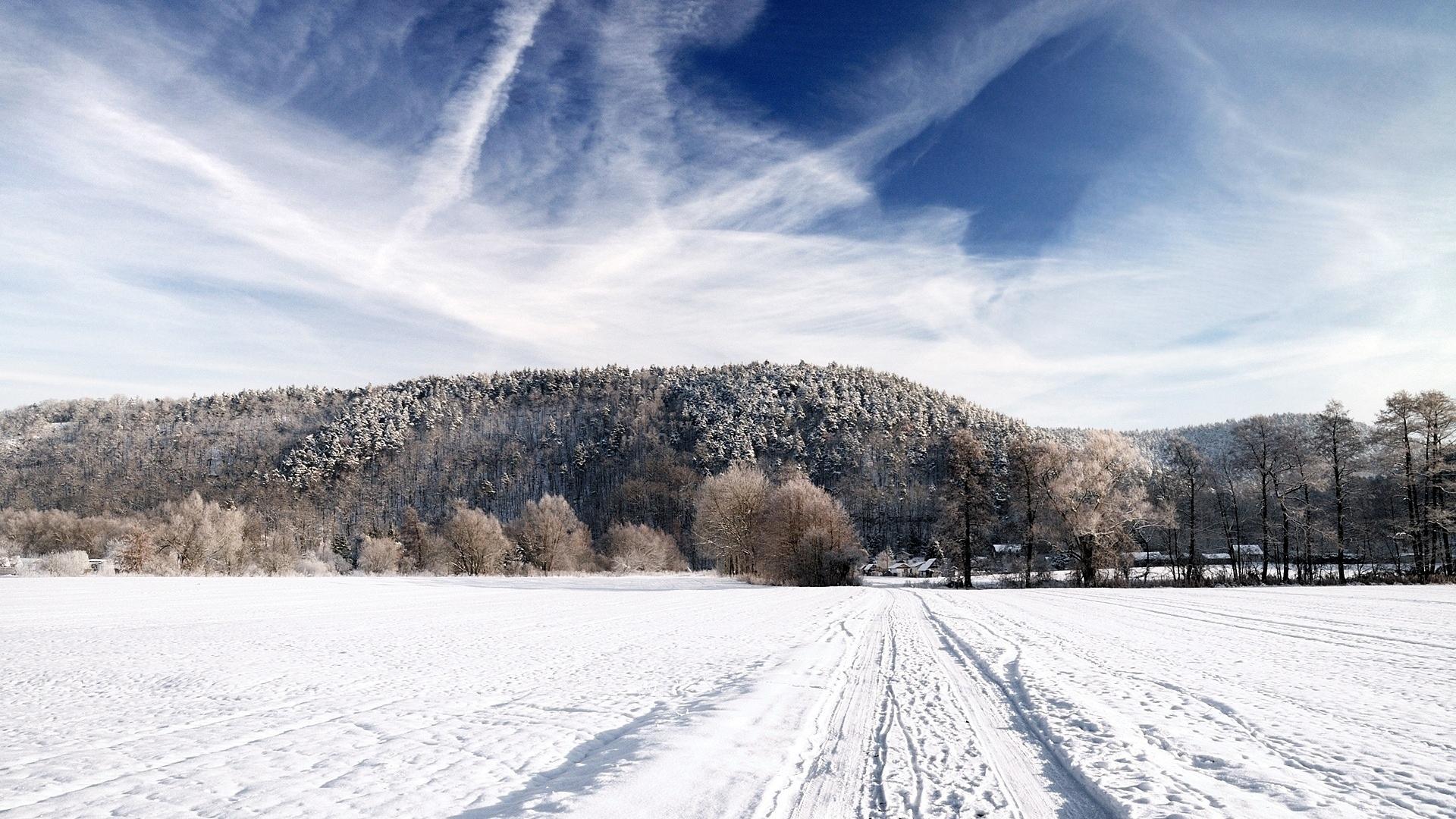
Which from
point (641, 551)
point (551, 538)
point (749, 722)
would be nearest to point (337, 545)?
point (551, 538)

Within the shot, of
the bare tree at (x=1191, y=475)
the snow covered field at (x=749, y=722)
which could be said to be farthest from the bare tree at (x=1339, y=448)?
the snow covered field at (x=749, y=722)

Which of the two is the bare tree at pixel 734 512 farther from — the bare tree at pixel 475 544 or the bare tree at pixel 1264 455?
the bare tree at pixel 1264 455

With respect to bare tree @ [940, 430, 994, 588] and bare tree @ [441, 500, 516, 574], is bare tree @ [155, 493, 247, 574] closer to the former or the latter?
bare tree @ [441, 500, 516, 574]

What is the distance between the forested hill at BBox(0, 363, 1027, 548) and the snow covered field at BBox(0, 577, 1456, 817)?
11656 cm

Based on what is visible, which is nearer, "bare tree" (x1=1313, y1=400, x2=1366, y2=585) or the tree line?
"bare tree" (x1=1313, y1=400, x2=1366, y2=585)

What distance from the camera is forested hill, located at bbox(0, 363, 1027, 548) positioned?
14475cm

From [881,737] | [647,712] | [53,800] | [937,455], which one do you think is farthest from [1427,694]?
[937,455]

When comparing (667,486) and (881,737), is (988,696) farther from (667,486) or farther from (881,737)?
(667,486)

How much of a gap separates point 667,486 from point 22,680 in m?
136

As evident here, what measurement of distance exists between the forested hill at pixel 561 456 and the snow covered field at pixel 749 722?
116562mm

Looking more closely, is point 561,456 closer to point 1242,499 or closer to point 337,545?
point 337,545

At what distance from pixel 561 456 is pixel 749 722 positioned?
17947 centimetres

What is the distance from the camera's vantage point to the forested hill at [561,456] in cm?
14475

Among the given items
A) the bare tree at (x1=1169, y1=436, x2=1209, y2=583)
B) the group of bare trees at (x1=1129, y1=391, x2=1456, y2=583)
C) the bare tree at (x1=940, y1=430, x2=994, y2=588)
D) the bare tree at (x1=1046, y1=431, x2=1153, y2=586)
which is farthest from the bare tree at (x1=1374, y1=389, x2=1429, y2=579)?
the bare tree at (x1=940, y1=430, x2=994, y2=588)
